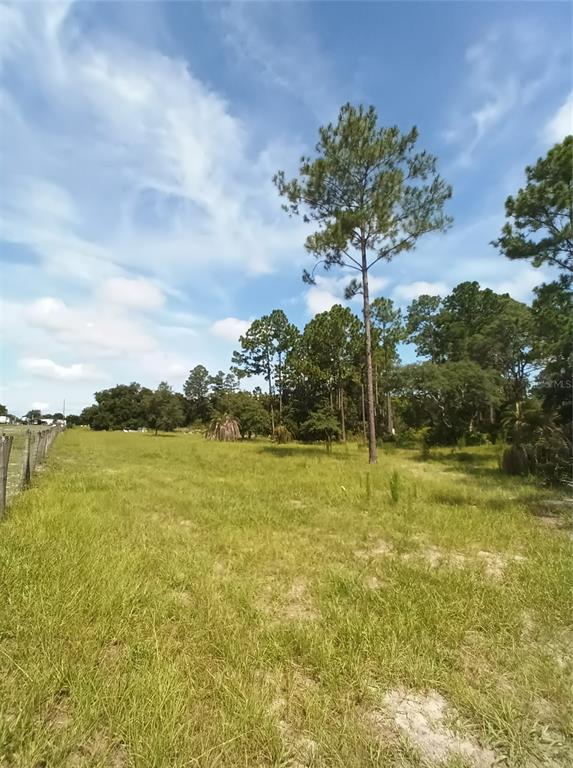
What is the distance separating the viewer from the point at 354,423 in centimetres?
3634

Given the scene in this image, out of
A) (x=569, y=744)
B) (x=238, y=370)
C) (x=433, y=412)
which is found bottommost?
(x=569, y=744)

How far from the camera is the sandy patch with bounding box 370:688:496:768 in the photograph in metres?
1.80

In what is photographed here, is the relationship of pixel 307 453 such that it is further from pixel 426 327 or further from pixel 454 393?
pixel 426 327

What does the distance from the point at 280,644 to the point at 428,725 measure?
3.14 ft

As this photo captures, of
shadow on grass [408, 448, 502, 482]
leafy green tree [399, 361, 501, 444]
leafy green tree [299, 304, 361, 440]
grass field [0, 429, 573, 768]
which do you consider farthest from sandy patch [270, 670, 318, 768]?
leafy green tree [299, 304, 361, 440]

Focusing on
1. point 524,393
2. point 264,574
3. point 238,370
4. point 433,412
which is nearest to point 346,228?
point 264,574

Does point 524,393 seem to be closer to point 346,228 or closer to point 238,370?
point 346,228

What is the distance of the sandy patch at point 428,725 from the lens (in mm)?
1802

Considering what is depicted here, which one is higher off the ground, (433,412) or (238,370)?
(238,370)

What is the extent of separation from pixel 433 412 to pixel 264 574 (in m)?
26.8

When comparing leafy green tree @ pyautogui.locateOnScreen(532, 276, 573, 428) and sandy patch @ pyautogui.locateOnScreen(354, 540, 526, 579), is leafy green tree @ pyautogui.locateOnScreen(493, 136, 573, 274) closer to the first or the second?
leafy green tree @ pyautogui.locateOnScreen(532, 276, 573, 428)

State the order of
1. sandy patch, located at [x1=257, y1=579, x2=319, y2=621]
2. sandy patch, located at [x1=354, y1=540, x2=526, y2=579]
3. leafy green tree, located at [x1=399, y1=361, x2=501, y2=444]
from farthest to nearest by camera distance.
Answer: leafy green tree, located at [x1=399, y1=361, x2=501, y2=444] → sandy patch, located at [x1=354, y1=540, x2=526, y2=579] → sandy patch, located at [x1=257, y1=579, x2=319, y2=621]

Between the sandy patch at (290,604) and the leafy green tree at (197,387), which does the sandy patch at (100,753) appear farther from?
the leafy green tree at (197,387)

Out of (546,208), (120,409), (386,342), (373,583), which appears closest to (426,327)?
(386,342)
